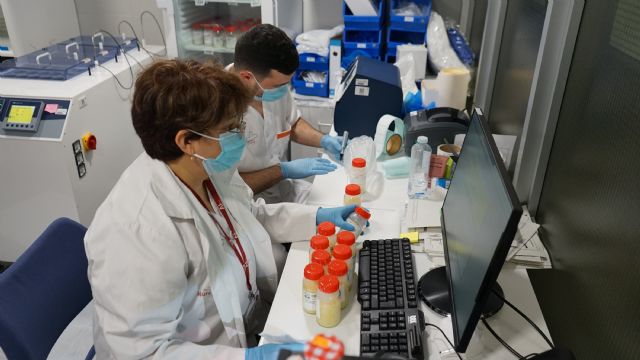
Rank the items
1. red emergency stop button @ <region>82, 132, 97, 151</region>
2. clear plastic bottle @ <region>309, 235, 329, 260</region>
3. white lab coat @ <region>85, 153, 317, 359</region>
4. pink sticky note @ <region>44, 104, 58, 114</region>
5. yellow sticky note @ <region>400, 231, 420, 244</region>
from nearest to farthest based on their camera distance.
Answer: white lab coat @ <region>85, 153, 317, 359</region> < clear plastic bottle @ <region>309, 235, 329, 260</region> < yellow sticky note @ <region>400, 231, 420, 244</region> < pink sticky note @ <region>44, 104, 58, 114</region> < red emergency stop button @ <region>82, 132, 97, 151</region>

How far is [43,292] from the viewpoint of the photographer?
4.36 feet

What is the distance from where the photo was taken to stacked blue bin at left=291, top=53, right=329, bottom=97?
2830mm

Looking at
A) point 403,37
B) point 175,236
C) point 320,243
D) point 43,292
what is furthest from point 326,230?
point 403,37

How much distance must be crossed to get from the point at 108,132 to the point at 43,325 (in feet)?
4.83

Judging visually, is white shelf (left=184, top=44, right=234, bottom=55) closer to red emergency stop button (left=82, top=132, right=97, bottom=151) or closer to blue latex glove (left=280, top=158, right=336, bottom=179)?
red emergency stop button (left=82, top=132, right=97, bottom=151)

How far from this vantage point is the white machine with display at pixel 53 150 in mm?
2260

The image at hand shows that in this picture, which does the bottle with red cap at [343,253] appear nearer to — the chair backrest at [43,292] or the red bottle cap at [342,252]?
the red bottle cap at [342,252]

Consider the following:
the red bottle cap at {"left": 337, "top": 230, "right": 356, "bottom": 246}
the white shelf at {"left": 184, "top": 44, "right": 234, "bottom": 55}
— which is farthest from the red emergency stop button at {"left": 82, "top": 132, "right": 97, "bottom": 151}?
the red bottle cap at {"left": 337, "top": 230, "right": 356, "bottom": 246}

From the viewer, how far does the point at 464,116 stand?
2.06m

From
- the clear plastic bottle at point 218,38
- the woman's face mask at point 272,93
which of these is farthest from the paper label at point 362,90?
the clear plastic bottle at point 218,38

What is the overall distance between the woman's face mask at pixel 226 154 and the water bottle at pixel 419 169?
0.74 meters

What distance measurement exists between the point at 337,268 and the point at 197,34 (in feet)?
7.56

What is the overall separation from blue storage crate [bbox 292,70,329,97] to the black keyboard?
1559 mm

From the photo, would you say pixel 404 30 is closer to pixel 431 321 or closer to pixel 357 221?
pixel 357 221
